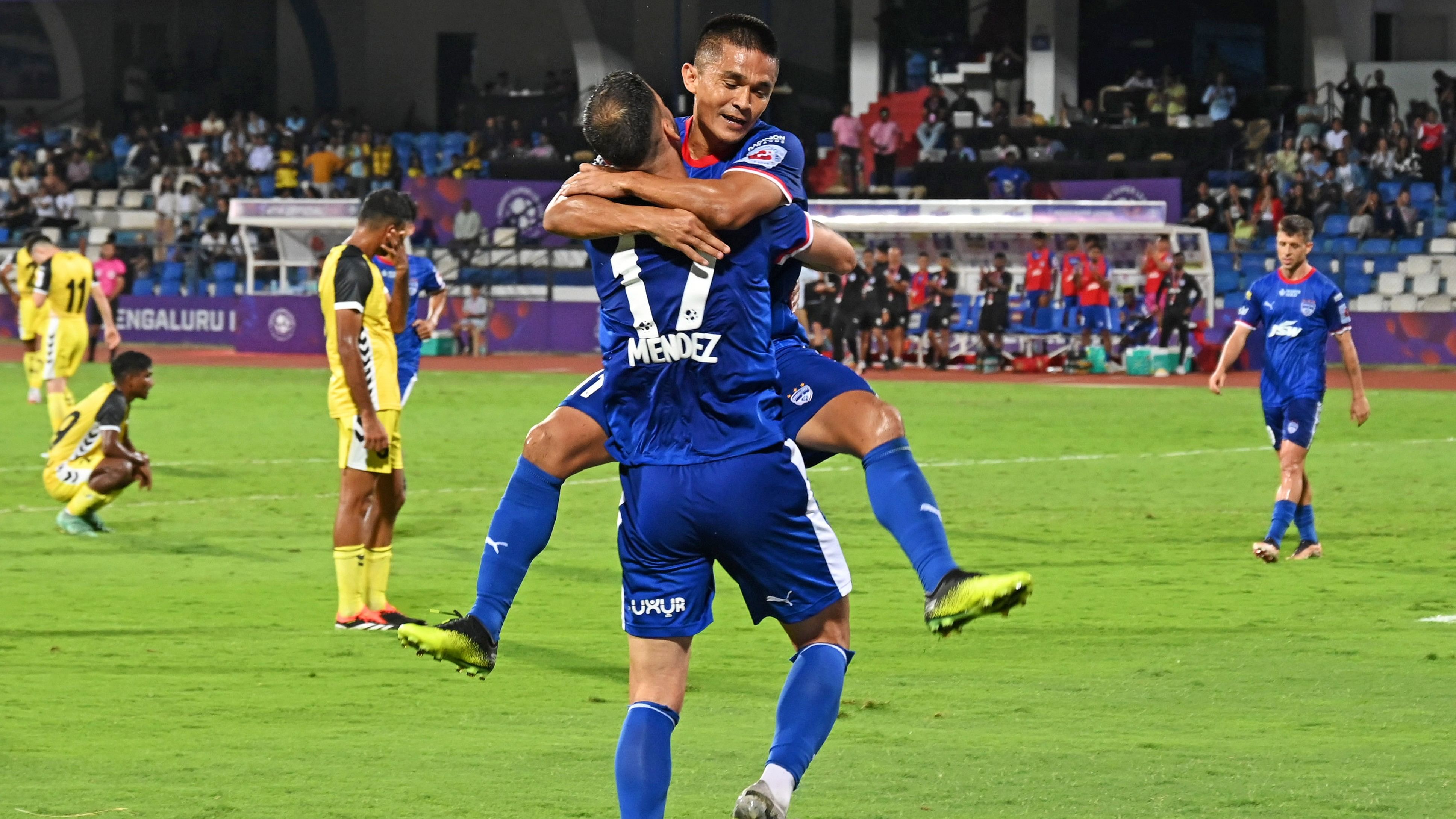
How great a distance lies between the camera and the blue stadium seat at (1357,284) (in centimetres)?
3131

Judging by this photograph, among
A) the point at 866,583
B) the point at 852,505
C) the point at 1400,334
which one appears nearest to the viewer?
the point at 866,583

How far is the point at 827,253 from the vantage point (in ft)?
15.8

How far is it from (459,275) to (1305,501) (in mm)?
24829

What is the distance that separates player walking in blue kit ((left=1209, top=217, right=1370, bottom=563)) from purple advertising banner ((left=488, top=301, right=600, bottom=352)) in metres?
21.5

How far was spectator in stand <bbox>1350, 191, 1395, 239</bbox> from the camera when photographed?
32312 mm

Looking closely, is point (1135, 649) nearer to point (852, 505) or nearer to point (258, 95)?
point (852, 505)


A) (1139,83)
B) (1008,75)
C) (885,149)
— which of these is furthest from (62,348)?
(1139,83)

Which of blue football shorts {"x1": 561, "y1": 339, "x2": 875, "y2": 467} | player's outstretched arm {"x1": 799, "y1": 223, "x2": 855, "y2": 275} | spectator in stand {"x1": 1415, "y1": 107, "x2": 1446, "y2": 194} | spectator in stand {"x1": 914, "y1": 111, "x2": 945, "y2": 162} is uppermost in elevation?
spectator in stand {"x1": 914, "y1": 111, "x2": 945, "y2": 162}

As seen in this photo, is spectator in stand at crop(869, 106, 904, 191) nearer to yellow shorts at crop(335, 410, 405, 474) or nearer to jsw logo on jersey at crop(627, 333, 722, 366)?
yellow shorts at crop(335, 410, 405, 474)

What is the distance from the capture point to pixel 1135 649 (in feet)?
28.7

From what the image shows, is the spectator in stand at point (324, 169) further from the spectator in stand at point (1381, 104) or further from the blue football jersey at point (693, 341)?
the blue football jersey at point (693, 341)

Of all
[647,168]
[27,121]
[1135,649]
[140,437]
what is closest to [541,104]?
[27,121]

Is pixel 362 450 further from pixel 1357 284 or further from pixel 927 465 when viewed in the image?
pixel 1357 284

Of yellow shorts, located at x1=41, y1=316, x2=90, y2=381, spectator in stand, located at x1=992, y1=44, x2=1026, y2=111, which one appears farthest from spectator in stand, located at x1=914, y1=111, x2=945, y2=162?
yellow shorts, located at x1=41, y1=316, x2=90, y2=381
